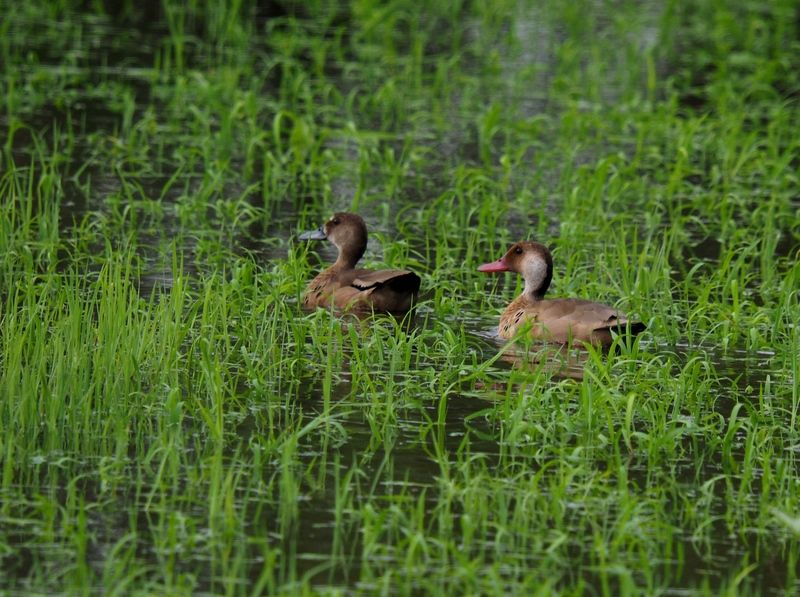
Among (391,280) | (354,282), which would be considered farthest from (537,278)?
(354,282)

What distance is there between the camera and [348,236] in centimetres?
981

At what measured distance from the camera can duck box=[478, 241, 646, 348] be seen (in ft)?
27.2

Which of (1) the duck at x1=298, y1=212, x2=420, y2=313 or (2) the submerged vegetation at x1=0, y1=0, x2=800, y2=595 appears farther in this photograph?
(1) the duck at x1=298, y1=212, x2=420, y2=313

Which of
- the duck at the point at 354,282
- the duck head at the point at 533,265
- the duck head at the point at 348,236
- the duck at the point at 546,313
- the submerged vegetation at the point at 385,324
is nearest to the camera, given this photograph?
the submerged vegetation at the point at 385,324

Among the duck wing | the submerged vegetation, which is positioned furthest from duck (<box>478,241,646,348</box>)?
the duck wing

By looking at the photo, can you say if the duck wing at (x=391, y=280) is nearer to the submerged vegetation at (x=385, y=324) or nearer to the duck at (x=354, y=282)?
the duck at (x=354, y=282)

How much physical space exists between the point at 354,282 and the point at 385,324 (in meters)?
0.29

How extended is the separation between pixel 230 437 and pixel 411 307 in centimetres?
244

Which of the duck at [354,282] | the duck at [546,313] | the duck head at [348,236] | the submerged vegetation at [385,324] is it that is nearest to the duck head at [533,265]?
the duck at [546,313]

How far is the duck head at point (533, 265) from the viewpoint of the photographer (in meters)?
9.12

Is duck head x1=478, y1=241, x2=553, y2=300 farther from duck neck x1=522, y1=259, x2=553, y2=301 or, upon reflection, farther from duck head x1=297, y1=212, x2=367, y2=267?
duck head x1=297, y1=212, x2=367, y2=267

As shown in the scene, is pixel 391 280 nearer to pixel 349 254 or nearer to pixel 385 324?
pixel 385 324

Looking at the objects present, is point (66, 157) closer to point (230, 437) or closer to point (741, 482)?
point (230, 437)

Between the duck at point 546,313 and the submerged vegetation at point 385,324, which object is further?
the duck at point 546,313
